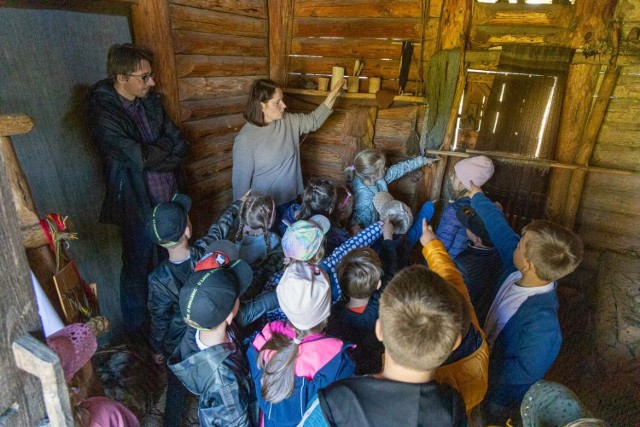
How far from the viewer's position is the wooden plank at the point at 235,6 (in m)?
3.50

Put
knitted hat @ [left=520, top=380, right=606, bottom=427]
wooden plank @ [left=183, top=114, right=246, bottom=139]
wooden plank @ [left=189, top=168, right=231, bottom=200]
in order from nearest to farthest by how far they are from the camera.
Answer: knitted hat @ [left=520, top=380, right=606, bottom=427] → wooden plank @ [left=183, top=114, right=246, bottom=139] → wooden plank @ [left=189, top=168, right=231, bottom=200]

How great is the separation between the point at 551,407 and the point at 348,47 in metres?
3.99

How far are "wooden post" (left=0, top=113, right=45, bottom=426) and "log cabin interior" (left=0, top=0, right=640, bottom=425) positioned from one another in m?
1.75

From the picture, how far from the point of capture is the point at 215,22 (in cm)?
377

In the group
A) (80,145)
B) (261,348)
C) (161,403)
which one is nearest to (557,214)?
(261,348)

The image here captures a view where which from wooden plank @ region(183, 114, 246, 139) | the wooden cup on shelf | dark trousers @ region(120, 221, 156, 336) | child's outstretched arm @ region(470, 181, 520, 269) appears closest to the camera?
child's outstretched arm @ region(470, 181, 520, 269)

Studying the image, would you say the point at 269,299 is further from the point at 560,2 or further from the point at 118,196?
the point at 560,2

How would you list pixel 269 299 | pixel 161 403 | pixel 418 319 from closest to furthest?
pixel 418 319
pixel 269 299
pixel 161 403

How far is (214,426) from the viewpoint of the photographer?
1631 mm

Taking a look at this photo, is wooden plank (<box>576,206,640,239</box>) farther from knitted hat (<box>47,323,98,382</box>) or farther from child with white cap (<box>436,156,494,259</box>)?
knitted hat (<box>47,323,98,382</box>)

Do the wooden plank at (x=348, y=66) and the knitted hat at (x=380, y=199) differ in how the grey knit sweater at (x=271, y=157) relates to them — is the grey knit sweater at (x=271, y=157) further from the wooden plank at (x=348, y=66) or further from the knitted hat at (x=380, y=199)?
the wooden plank at (x=348, y=66)

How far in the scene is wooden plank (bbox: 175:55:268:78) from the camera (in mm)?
3518

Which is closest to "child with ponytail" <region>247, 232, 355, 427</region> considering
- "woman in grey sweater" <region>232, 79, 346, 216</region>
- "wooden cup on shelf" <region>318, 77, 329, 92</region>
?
"woman in grey sweater" <region>232, 79, 346, 216</region>

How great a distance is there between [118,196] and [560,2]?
13.4 ft
